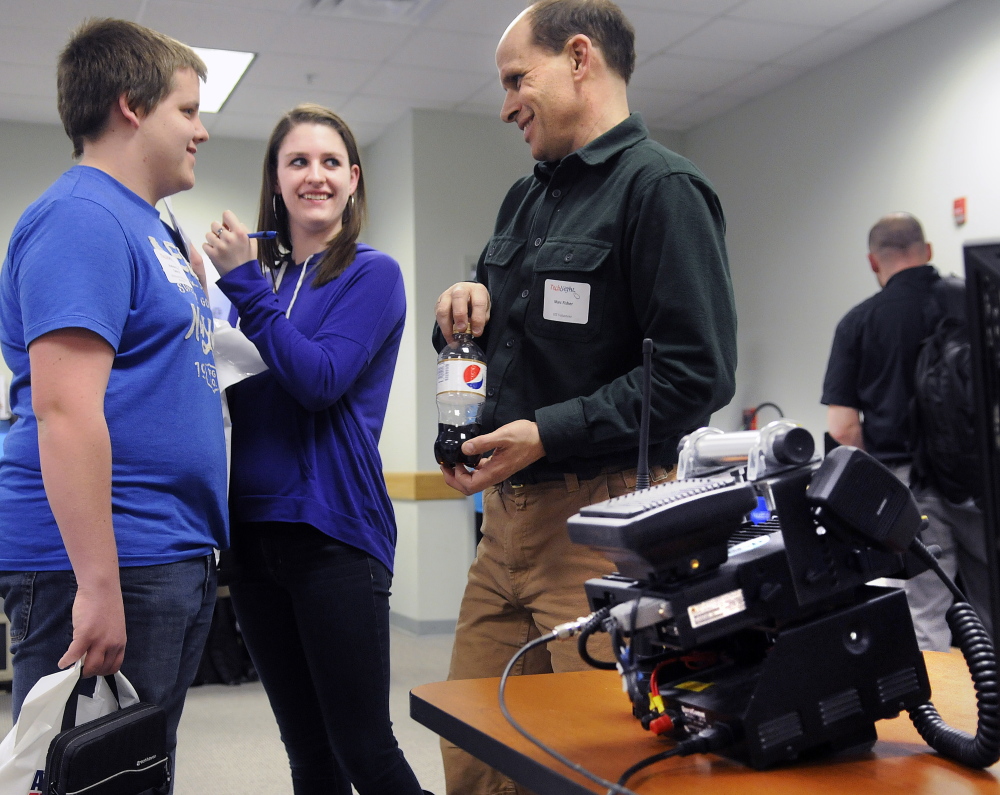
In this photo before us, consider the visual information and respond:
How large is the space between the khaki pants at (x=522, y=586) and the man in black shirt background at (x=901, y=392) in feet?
6.53

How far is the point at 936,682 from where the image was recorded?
107cm

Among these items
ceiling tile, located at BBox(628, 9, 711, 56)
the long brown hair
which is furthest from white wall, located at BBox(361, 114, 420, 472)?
the long brown hair

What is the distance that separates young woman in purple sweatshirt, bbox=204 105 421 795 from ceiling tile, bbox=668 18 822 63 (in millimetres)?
3305

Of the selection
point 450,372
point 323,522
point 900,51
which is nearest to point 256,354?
point 323,522

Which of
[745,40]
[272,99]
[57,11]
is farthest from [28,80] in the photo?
[745,40]

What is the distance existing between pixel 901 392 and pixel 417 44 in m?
2.79

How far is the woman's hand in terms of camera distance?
5.17ft

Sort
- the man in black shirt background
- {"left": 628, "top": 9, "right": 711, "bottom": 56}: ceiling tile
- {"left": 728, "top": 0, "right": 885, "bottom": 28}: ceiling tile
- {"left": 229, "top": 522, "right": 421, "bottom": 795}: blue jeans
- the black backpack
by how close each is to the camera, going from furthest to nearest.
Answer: {"left": 628, "top": 9, "right": 711, "bottom": 56}: ceiling tile
{"left": 728, "top": 0, "right": 885, "bottom": 28}: ceiling tile
the man in black shirt background
the black backpack
{"left": 229, "top": 522, "right": 421, "bottom": 795}: blue jeans

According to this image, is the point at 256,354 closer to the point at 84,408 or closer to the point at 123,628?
the point at 84,408

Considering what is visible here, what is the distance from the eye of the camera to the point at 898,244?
354cm

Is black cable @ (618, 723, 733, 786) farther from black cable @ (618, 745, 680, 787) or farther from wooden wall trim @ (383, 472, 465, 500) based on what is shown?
wooden wall trim @ (383, 472, 465, 500)

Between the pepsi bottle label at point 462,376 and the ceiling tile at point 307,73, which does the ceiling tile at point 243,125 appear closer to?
the ceiling tile at point 307,73

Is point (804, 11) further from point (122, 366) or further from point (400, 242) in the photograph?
point (122, 366)

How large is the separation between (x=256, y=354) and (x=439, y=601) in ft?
13.4
